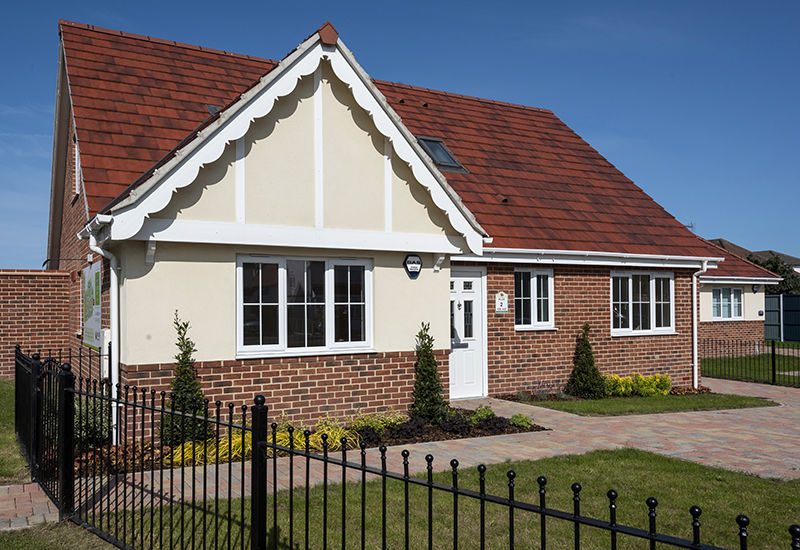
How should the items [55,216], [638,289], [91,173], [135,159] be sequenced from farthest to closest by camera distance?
[55,216]
[638,289]
[135,159]
[91,173]

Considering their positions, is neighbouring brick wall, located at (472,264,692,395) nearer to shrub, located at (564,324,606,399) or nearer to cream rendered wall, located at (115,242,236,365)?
shrub, located at (564,324,606,399)

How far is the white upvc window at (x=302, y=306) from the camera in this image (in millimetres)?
9453

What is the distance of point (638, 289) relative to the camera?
1562cm

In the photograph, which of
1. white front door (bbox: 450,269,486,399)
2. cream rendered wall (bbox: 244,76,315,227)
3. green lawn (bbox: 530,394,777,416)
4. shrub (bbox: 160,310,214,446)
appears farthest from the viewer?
white front door (bbox: 450,269,486,399)

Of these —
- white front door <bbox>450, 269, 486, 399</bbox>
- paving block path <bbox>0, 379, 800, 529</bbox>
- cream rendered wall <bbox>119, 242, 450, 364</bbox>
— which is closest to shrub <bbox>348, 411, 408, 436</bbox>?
paving block path <bbox>0, 379, 800, 529</bbox>

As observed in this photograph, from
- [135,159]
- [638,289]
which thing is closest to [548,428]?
[638,289]

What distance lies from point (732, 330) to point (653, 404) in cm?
1690

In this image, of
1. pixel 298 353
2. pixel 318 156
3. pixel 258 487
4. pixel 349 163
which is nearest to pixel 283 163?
pixel 318 156

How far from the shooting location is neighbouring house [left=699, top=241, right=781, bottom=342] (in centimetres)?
2669

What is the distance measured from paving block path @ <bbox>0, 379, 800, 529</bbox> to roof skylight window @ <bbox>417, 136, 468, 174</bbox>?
211 inches

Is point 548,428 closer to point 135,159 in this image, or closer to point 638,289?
point 638,289

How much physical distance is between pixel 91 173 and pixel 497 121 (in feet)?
38.4

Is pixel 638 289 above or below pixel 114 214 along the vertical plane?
below

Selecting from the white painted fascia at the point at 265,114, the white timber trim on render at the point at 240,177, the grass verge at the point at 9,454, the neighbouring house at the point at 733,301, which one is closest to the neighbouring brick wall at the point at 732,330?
the neighbouring house at the point at 733,301
